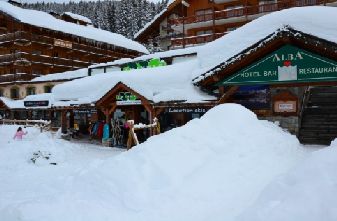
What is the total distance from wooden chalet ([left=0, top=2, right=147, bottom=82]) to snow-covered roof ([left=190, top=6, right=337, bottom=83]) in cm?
2959

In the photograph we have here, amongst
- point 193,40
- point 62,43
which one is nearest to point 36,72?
point 62,43

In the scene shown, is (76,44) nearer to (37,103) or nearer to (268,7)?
(37,103)

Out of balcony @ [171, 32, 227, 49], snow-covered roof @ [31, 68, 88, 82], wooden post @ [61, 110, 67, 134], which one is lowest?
wooden post @ [61, 110, 67, 134]

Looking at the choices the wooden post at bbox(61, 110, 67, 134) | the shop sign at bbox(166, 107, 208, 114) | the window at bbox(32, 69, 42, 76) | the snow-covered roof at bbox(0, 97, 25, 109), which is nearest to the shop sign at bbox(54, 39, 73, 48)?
the window at bbox(32, 69, 42, 76)

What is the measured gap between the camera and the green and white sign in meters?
11.4

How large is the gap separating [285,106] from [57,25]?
1406 inches

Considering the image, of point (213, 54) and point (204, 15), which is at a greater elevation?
point (204, 15)

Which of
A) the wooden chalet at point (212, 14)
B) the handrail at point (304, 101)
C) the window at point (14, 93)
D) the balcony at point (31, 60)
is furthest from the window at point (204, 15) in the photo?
the window at point (14, 93)

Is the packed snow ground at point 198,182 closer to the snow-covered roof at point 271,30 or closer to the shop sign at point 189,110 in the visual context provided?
the snow-covered roof at point 271,30

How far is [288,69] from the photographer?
39.1 ft

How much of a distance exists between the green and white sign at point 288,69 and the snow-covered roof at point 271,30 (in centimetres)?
74

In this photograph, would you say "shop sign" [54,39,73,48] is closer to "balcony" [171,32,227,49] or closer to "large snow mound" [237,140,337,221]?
"balcony" [171,32,227,49]

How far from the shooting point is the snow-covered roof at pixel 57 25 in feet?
A: 124

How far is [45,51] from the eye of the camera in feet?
136
